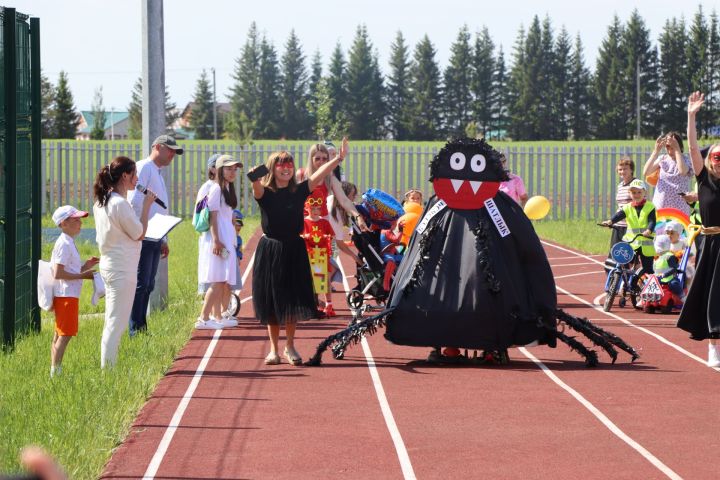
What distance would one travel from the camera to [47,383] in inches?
376

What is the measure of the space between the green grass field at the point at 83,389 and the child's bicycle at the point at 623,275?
4.68 metres

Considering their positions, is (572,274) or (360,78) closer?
(572,274)

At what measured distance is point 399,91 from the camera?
12938 centimetres

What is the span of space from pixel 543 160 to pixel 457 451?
3421 cm

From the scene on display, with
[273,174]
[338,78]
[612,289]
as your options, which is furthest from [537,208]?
[338,78]

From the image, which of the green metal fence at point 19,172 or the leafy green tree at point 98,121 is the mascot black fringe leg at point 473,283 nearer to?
the green metal fence at point 19,172

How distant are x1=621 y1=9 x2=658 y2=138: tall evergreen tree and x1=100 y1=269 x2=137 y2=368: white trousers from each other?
4315 inches

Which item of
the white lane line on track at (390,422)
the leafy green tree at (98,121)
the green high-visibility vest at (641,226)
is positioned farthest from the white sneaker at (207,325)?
the leafy green tree at (98,121)

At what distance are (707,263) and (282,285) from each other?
3486 millimetres

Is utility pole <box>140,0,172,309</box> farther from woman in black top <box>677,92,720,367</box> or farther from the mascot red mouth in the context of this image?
woman in black top <box>677,92,720,367</box>

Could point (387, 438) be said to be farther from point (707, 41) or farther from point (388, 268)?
point (707, 41)

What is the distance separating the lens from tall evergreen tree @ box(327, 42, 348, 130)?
127812 millimetres

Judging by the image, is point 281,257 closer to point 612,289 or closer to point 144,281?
point 144,281

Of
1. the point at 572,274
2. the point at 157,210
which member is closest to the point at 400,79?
the point at 572,274
